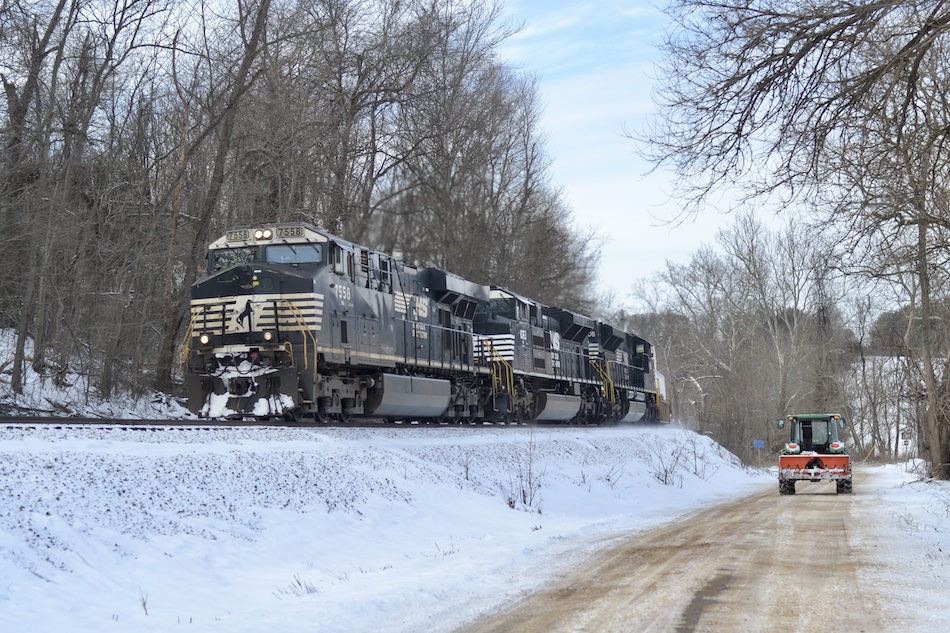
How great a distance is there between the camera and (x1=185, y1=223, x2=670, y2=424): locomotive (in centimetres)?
1608

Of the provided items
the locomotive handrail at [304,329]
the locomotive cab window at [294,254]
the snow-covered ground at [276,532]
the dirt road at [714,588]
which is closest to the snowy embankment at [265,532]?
the snow-covered ground at [276,532]

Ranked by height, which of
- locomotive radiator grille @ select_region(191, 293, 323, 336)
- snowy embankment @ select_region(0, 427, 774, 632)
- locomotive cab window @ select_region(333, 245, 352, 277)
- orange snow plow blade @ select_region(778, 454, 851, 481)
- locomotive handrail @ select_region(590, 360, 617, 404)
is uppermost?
locomotive cab window @ select_region(333, 245, 352, 277)

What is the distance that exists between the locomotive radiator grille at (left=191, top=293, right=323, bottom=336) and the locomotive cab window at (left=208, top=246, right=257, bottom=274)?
91 cm

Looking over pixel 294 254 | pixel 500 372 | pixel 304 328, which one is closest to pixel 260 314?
pixel 304 328

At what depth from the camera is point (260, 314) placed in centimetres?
1634

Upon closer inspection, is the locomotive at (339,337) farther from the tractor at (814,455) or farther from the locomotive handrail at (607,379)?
the locomotive handrail at (607,379)

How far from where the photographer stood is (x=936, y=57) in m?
13.0

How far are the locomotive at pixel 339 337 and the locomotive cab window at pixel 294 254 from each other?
19 mm

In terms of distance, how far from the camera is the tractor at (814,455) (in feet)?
72.2

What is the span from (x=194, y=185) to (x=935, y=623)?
24.1 metres

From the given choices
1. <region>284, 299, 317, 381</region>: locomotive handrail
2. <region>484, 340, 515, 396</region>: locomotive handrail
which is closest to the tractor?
<region>484, 340, 515, 396</region>: locomotive handrail

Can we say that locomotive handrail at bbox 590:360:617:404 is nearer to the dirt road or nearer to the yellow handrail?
the yellow handrail

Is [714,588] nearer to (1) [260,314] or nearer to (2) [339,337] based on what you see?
(2) [339,337]

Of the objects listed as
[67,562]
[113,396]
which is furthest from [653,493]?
[67,562]
